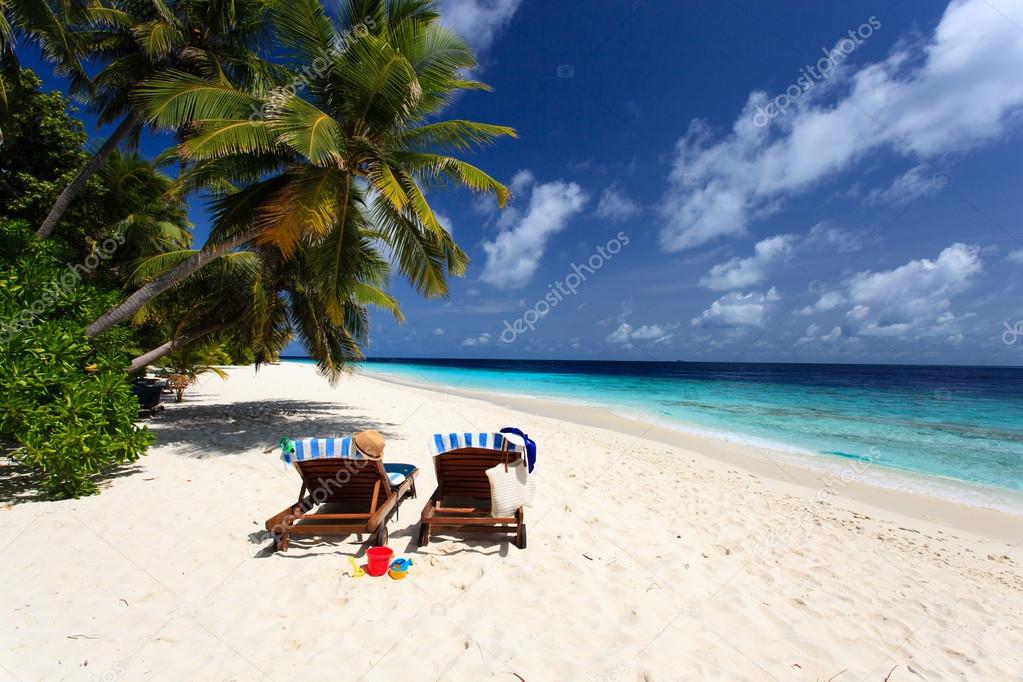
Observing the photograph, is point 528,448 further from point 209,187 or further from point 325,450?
point 209,187

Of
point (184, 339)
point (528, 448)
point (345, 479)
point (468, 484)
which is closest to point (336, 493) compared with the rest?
point (345, 479)

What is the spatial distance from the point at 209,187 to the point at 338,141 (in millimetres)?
3553

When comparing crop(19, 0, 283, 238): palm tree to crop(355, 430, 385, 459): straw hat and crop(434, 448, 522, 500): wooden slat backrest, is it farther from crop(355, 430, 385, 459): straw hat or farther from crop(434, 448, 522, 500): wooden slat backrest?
crop(434, 448, 522, 500): wooden slat backrest

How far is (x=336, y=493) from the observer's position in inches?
183

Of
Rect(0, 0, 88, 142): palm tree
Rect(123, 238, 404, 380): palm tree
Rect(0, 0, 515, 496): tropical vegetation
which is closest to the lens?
Rect(0, 0, 515, 496): tropical vegetation

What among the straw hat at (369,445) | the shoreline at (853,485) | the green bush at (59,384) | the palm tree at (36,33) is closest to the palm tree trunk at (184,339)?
the green bush at (59,384)

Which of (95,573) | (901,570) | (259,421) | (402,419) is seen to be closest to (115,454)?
(95,573)

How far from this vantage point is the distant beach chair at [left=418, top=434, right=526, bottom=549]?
416 cm

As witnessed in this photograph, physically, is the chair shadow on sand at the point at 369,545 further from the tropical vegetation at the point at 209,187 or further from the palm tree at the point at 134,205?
the palm tree at the point at 134,205

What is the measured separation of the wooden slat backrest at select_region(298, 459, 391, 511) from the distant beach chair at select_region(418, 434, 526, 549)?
592 mm

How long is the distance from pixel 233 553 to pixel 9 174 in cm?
1239

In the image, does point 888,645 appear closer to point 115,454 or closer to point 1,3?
point 115,454

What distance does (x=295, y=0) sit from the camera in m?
7.04

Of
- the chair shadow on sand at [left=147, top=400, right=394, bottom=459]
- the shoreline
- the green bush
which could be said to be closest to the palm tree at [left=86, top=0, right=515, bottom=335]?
the green bush
